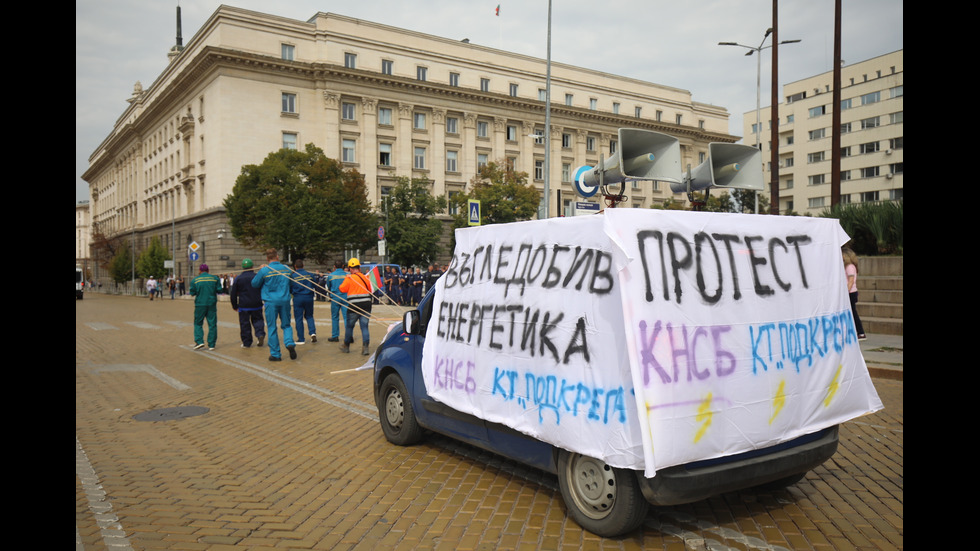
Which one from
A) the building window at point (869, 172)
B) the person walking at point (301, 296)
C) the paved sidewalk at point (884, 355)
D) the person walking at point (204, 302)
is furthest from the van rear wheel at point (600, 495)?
the building window at point (869, 172)

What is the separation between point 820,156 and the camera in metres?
74.7

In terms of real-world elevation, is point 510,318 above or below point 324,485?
above

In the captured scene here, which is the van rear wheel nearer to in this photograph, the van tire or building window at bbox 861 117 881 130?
the van tire

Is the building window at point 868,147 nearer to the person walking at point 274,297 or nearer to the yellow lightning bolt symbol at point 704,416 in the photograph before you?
the person walking at point 274,297

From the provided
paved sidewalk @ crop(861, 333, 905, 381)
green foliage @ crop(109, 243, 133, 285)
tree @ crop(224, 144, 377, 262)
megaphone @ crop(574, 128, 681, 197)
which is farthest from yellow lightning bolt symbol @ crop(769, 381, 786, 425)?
green foliage @ crop(109, 243, 133, 285)

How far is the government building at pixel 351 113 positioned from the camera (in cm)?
4972

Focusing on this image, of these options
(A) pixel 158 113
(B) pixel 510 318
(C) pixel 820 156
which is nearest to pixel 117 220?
(A) pixel 158 113

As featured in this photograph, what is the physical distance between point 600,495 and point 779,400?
4.12 feet

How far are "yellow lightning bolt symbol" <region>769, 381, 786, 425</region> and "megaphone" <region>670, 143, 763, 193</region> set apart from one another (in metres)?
2.08

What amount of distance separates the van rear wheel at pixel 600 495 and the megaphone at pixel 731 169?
9.11 feet

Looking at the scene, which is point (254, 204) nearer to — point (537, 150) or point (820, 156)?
point (537, 150)

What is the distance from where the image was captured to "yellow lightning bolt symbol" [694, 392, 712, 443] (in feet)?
11.7

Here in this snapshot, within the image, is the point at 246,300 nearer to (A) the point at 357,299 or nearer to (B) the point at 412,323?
(A) the point at 357,299

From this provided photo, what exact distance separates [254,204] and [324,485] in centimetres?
4021
